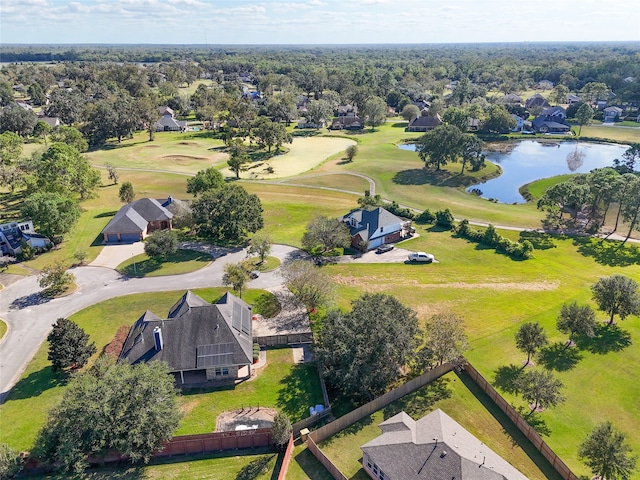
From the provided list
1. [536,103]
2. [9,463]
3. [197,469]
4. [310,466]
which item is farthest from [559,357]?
[536,103]

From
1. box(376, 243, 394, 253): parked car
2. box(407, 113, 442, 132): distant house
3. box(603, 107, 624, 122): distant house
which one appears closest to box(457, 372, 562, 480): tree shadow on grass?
box(376, 243, 394, 253): parked car

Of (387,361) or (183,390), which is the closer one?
(387,361)

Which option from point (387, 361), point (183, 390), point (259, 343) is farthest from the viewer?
point (259, 343)

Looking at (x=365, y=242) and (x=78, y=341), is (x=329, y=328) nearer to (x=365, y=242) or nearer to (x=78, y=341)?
(x=78, y=341)

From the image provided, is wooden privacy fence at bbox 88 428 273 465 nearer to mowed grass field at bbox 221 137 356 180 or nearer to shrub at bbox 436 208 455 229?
shrub at bbox 436 208 455 229

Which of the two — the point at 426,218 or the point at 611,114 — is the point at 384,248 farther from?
the point at 611,114

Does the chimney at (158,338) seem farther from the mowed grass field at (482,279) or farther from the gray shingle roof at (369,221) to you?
the gray shingle roof at (369,221)

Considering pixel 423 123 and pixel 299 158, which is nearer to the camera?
pixel 299 158

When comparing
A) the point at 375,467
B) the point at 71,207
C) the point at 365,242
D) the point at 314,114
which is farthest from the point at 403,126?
the point at 375,467
